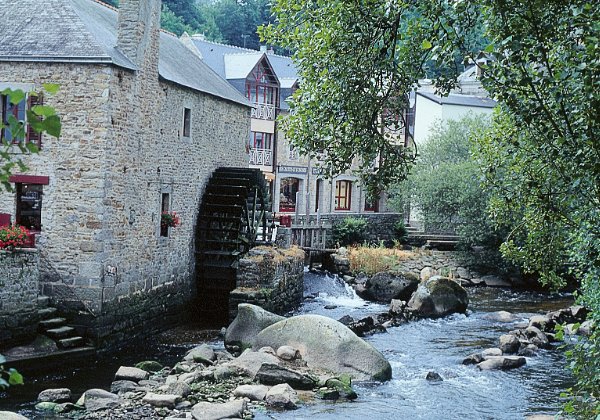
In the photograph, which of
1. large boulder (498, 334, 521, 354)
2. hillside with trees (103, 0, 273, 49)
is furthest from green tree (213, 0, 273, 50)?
large boulder (498, 334, 521, 354)

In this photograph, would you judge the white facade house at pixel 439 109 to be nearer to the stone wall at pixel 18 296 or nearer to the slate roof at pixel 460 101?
the slate roof at pixel 460 101

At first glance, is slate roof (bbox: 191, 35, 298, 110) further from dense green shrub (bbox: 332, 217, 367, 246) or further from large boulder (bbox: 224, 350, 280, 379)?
large boulder (bbox: 224, 350, 280, 379)

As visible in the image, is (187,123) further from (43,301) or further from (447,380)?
(447,380)

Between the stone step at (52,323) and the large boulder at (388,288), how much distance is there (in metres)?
11.3

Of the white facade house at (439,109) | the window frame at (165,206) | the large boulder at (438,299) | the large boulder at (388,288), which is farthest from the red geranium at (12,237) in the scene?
the white facade house at (439,109)

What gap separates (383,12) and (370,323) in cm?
→ 1199

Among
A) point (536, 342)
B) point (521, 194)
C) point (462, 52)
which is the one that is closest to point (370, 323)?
point (536, 342)

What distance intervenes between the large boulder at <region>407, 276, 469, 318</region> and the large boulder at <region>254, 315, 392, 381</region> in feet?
23.2

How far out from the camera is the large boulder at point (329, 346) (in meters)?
14.1

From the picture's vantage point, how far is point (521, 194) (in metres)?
10.5

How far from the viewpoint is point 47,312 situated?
15125mm

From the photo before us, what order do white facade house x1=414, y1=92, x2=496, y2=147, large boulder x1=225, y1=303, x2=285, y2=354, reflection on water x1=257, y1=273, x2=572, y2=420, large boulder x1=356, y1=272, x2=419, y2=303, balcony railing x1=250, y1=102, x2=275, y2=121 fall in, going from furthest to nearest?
white facade house x1=414, y1=92, x2=496, y2=147, balcony railing x1=250, y1=102, x2=275, y2=121, large boulder x1=356, y1=272, x2=419, y2=303, large boulder x1=225, y1=303, x2=285, y2=354, reflection on water x1=257, y1=273, x2=572, y2=420

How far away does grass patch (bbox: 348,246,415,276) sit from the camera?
2725 centimetres

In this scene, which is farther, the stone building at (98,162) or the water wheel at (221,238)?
the water wheel at (221,238)
